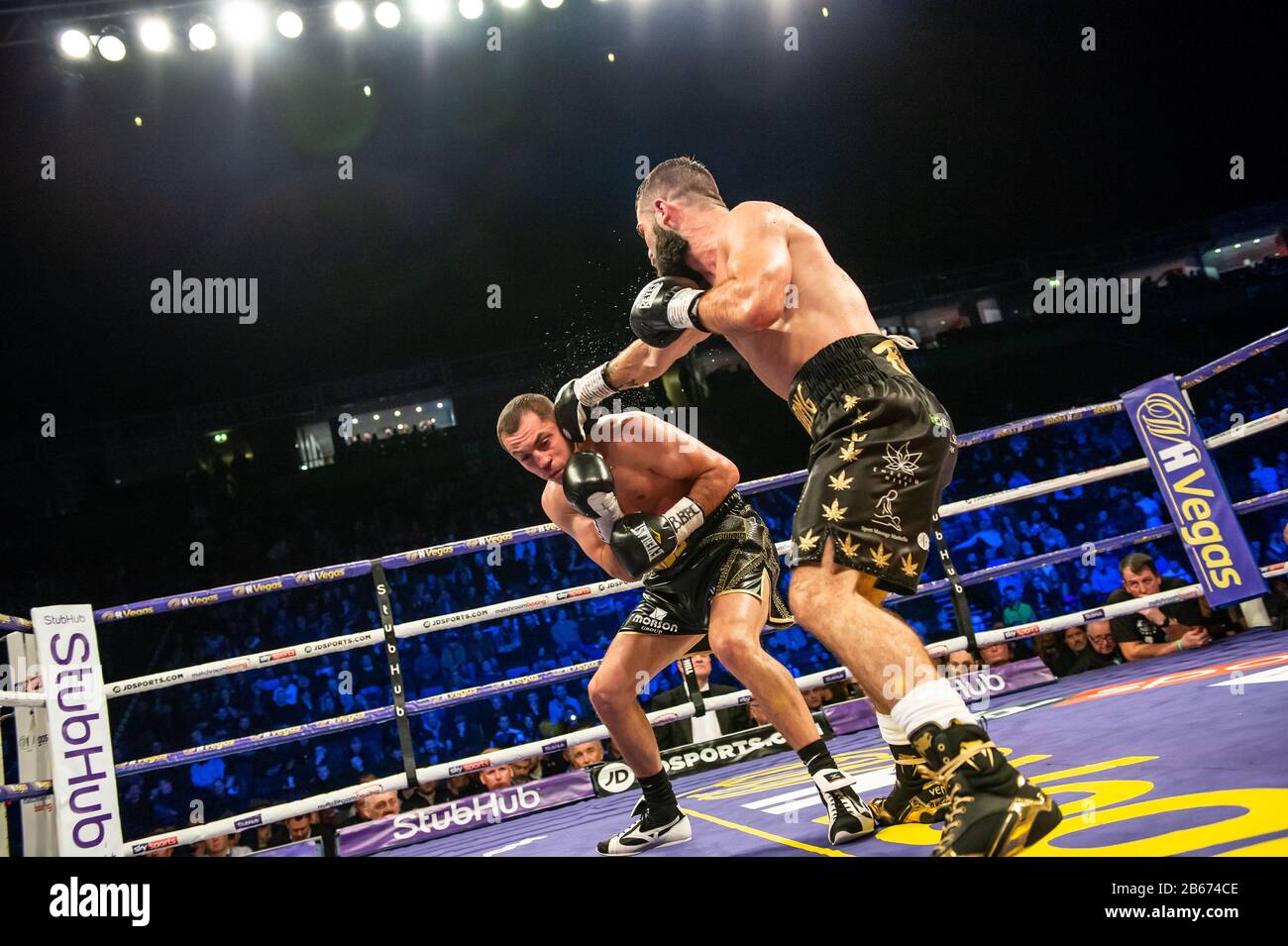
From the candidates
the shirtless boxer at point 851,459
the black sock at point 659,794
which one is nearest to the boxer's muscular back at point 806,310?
the shirtless boxer at point 851,459

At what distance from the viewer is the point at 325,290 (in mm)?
10688

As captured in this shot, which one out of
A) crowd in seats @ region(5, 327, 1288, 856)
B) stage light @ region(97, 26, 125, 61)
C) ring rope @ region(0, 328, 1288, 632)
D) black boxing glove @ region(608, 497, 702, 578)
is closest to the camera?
black boxing glove @ region(608, 497, 702, 578)

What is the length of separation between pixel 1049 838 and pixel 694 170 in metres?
1.42

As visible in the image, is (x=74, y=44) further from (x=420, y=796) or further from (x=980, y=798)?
(x=980, y=798)

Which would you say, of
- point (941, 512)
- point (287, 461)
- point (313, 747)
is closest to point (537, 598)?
point (941, 512)

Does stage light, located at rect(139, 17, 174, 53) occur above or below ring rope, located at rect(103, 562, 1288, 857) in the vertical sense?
above

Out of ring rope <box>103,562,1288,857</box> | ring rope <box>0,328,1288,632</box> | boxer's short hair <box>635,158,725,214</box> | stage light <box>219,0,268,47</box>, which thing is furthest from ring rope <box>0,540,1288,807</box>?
stage light <box>219,0,268,47</box>

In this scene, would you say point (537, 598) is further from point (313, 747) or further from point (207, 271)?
point (207, 271)

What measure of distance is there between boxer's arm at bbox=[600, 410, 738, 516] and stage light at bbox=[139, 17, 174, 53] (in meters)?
5.43

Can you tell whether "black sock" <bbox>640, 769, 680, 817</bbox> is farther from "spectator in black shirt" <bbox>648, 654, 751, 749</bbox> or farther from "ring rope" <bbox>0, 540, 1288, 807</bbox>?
"spectator in black shirt" <bbox>648, 654, 751, 749</bbox>

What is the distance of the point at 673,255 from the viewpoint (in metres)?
1.95

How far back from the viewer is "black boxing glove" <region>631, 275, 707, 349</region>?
1.70 meters

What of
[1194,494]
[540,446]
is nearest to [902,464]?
[540,446]

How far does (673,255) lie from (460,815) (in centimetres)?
237
